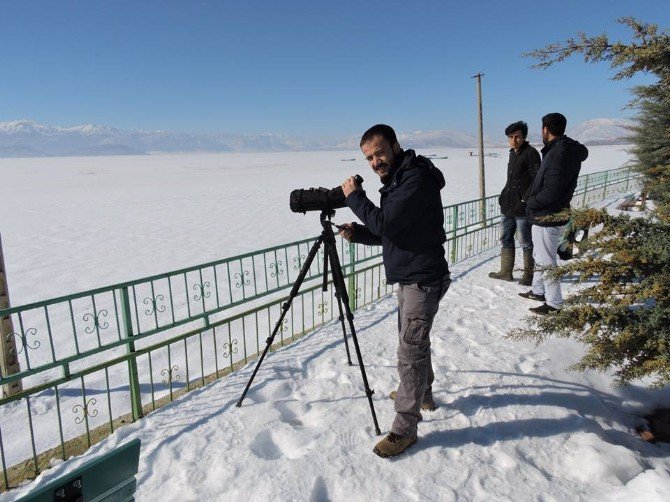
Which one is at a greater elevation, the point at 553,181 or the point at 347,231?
the point at 553,181

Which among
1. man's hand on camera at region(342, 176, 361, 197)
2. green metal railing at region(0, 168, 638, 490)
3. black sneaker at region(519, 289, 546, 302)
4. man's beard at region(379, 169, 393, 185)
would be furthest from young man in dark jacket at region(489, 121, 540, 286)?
man's hand on camera at region(342, 176, 361, 197)

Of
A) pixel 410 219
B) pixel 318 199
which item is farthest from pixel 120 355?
pixel 410 219

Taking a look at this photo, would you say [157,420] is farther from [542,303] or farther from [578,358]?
[542,303]

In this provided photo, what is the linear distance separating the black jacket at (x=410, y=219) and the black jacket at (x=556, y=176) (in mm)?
2208

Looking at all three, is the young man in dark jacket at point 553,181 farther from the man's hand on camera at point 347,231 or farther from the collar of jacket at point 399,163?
the collar of jacket at point 399,163

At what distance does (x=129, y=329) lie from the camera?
3516 mm

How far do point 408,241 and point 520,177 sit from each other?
145 inches

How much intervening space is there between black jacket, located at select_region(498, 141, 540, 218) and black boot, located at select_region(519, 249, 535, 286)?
2.30 feet

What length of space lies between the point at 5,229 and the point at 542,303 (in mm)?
18274

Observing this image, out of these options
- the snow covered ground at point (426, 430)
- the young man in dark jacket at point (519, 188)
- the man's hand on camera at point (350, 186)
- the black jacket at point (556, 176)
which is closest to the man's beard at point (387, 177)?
the man's hand on camera at point (350, 186)

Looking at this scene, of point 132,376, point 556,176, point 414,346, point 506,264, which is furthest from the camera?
point 506,264

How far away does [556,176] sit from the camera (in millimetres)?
4250

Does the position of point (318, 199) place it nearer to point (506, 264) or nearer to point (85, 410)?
point (85, 410)

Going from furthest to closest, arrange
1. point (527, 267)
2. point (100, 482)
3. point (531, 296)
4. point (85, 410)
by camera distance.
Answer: point (527, 267)
point (531, 296)
point (85, 410)
point (100, 482)
